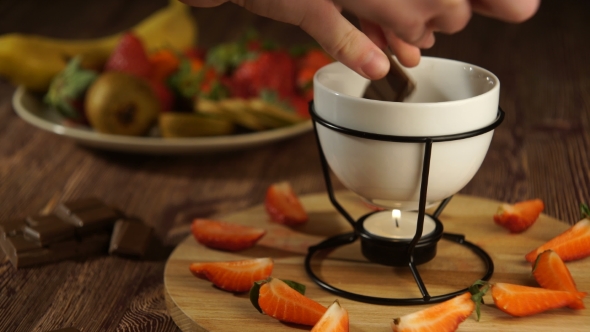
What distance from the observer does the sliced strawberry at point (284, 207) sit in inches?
49.8

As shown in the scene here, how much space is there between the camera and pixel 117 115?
1720mm

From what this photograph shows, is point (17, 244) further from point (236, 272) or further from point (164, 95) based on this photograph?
point (164, 95)

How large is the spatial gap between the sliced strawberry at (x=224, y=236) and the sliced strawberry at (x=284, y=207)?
0.28ft

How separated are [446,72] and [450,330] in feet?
1.34

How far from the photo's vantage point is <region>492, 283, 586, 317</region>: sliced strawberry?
3.00 ft

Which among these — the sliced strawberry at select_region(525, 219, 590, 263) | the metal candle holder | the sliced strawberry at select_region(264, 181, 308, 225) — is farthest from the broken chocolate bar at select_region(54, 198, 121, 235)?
the sliced strawberry at select_region(525, 219, 590, 263)

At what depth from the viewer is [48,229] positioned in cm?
121

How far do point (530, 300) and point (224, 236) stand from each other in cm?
49

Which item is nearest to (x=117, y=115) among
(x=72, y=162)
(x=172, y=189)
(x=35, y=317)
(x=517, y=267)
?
(x=72, y=162)

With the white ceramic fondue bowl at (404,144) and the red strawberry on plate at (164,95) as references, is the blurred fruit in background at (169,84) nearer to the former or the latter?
the red strawberry on plate at (164,95)

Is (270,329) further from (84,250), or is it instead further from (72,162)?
(72,162)

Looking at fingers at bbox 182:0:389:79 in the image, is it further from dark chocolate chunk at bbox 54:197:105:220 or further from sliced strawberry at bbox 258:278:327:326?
dark chocolate chunk at bbox 54:197:105:220

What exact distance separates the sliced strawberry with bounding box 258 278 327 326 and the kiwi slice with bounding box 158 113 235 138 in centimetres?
83

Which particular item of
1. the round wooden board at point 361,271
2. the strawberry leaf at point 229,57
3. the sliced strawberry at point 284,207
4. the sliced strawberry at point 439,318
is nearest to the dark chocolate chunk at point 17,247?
the round wooden board at point 361,271
